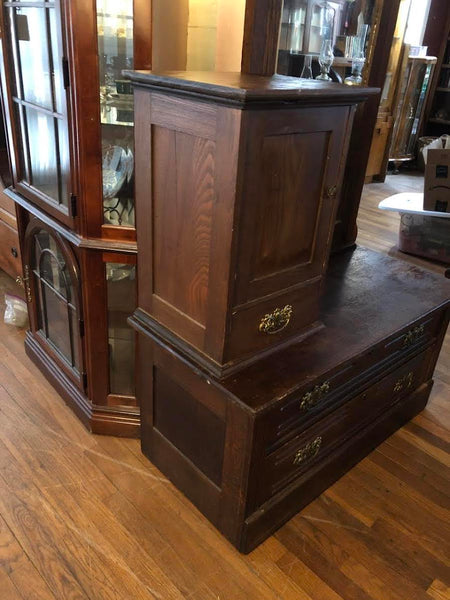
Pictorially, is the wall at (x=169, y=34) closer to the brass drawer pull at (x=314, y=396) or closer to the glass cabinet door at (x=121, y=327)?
the glass cabinet door at (x=121, y=327)

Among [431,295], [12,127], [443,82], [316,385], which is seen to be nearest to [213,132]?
[316,385]

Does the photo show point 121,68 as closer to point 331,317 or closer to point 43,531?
point 331,317

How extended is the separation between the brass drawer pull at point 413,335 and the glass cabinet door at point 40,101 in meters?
1.24

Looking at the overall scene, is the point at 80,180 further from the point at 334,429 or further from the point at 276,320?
the point at 334,429

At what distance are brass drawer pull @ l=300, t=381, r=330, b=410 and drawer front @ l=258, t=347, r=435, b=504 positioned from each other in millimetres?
117

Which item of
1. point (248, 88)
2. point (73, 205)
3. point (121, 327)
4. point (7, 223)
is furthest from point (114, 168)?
point (7, 223)

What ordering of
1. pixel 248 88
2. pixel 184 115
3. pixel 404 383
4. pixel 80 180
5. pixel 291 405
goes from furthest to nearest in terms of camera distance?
pixel 404 383 → pixel 80 180 → pixel 291 405 → pixel 184 115 → pixel 248 88

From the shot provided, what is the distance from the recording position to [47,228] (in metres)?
1.86

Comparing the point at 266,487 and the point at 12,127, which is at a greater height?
the point at 12,127

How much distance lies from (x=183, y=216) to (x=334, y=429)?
0.88 meters

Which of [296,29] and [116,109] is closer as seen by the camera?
[116,109]

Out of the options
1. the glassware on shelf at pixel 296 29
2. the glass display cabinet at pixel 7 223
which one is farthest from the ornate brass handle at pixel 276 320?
the glass display cabinet at pixel 7 223

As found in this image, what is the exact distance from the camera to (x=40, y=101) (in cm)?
169

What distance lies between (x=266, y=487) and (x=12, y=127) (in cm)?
154
